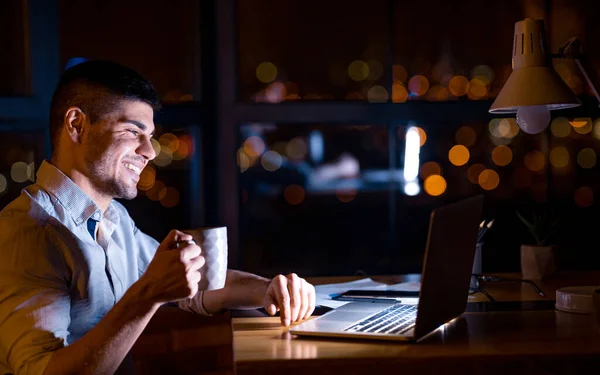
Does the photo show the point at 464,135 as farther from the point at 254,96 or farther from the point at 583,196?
the point at 254,96

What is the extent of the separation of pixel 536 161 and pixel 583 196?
0.26m

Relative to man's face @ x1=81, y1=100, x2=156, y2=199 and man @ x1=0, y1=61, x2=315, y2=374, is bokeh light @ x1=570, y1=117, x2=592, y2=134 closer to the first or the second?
man @ x1=0, y1=61, x2=315, y2=374

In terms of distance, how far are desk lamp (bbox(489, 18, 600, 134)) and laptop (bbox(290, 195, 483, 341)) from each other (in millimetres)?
403

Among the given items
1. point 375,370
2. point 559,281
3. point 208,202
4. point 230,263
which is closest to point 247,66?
point 208,202

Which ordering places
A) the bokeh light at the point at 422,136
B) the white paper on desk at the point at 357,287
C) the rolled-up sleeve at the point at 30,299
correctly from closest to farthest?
the rolled-up sleeve at the point at 30,299 → the white paper on desk at the point at 357,287 → the bokeh light at the point at 422,136

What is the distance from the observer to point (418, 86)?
293 centimetres

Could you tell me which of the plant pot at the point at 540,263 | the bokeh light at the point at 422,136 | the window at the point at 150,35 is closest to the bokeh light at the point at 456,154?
the bokeh light at the point at 422,136

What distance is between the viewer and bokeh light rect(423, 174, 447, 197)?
2932mm

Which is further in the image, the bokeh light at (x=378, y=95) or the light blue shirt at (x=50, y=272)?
the bokeh light at (x=378, y=95)

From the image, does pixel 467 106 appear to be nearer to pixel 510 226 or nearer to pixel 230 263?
pixel 510 226

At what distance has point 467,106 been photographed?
269 cm

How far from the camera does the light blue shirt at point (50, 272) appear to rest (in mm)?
1322

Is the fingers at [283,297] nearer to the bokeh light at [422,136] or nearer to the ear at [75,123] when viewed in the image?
the ear at [75,123]

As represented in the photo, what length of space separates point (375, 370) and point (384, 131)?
5.62 feet
